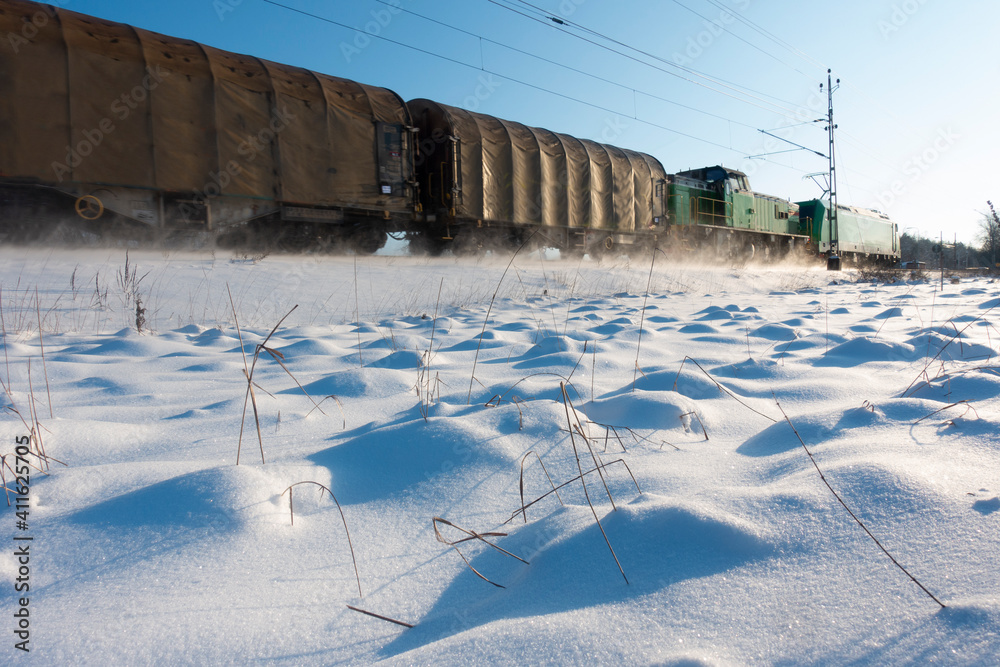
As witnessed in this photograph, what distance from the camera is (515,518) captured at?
107 centimetres

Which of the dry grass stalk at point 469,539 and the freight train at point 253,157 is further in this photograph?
the freight train at point 253,157

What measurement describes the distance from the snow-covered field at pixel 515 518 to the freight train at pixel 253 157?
23.2 ft

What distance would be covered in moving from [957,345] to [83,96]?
1015 centimetres

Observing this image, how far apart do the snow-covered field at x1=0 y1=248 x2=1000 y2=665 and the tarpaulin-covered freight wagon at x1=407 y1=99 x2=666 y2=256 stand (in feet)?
30.9

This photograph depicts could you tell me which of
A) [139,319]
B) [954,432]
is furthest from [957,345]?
[139,319]

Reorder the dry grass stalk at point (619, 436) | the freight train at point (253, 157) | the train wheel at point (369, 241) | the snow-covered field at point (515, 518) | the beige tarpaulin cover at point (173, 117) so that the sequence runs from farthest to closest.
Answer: the train wheel at point (369, 241) < the freight train at point (253, 157) < the beige tarpaulin cover at point (173, 117) < the dry grass stalk at point (619, 436) < the snow-covered field at point (515, 518)

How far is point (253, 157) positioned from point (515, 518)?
951 centimetres

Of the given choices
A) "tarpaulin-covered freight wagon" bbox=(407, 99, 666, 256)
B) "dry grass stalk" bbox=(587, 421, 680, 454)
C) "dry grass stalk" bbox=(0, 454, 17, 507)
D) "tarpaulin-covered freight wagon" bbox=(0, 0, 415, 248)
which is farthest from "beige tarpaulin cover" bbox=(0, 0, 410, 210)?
"dry grass stalk" bbox=(587, 421, 680, 454)

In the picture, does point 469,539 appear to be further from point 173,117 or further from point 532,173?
point 532,173

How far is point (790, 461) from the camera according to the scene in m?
1.21

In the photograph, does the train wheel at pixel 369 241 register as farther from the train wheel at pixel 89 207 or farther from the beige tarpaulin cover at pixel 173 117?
the train wheel at pixel 89 207

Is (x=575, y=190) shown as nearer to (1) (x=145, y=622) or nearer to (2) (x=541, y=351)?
(2) (x=541, y=351)

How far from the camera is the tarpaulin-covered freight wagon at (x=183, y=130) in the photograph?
7.00 m

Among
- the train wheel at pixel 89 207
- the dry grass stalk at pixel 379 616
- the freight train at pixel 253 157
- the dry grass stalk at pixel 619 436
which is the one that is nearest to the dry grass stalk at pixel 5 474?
the dry grass stalk at pixel 379 616
